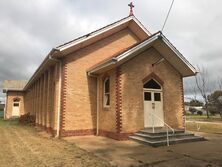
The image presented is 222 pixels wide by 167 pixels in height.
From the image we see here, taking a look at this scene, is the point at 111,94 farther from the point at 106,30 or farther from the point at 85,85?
the point at 106,30

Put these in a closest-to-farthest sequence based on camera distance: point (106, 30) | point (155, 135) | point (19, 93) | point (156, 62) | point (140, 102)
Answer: point (155, 135), point (140, 102), point (156, 62), point (106, 30), point (19, 93)

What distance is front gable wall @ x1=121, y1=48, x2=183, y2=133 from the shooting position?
12.0 metres

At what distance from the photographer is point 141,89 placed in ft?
41.5

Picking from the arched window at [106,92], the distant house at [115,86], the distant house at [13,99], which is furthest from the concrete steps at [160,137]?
the distant house at [13,99]

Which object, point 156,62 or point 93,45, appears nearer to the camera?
point 156,62

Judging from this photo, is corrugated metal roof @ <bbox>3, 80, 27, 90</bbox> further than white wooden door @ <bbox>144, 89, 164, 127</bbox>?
Yes

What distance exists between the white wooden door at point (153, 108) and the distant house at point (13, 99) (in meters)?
28.2

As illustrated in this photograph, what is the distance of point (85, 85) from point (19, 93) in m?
26.3

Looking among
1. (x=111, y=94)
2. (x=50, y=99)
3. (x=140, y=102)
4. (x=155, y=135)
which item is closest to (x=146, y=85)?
(x=140, y=102)

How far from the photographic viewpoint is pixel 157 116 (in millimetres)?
13055

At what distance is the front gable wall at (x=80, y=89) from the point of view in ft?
43.9

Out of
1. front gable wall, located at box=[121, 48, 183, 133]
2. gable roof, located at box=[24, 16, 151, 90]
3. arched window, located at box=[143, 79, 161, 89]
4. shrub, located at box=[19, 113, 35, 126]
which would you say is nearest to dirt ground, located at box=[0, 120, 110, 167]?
front gable wall, located at box=[121, 48, 183, 133]

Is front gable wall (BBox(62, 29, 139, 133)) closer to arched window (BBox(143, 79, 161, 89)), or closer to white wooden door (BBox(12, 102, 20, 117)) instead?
arched window (BBox(143, 79, 161, 89))

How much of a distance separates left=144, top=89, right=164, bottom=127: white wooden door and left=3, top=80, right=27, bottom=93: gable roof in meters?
28.2
